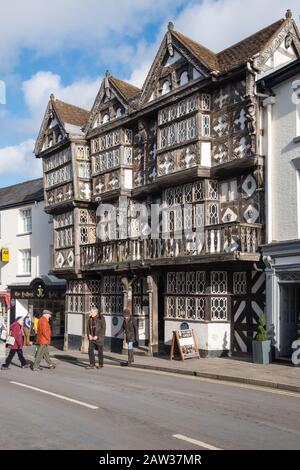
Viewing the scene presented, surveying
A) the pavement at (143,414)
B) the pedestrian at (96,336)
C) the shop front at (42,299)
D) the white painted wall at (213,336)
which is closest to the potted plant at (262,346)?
the white painted wall at (213,336)

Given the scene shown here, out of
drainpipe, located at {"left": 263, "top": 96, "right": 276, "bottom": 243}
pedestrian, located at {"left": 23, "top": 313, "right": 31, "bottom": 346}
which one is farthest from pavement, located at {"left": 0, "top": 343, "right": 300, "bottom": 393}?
pedestrian, located at {"left": 23, "top": 313, "right": 31, "bottom": 346}

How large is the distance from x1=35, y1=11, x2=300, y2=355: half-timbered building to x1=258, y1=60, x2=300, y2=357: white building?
1.29 feet

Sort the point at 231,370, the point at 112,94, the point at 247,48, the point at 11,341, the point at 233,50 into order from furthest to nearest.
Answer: the point at 112,94 < the point at 233,50 < the point at 247,48 < the point at 11,341 < the point at 231,370

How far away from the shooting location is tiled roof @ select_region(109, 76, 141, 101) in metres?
22.7

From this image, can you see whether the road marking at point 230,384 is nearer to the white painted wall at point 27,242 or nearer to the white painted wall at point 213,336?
the white painted wall at point 213,336

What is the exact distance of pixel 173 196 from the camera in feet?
66.2

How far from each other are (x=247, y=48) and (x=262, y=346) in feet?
30.4

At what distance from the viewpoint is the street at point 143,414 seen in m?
7.73

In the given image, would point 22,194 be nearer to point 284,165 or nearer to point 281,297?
point 284,165

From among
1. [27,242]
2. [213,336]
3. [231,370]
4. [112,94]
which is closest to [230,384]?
[231,370]

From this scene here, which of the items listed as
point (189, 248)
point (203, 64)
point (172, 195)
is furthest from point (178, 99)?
point (189, 248)

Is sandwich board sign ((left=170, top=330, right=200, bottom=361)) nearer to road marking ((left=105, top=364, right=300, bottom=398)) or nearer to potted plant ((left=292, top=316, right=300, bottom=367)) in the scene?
road marking ((left=105, top=364, right=300, bottom=398))

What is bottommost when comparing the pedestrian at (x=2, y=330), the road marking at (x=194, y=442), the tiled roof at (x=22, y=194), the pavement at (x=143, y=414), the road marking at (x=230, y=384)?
the pedestrian at (x=2, y=330)

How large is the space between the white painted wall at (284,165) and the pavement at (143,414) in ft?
16.5
